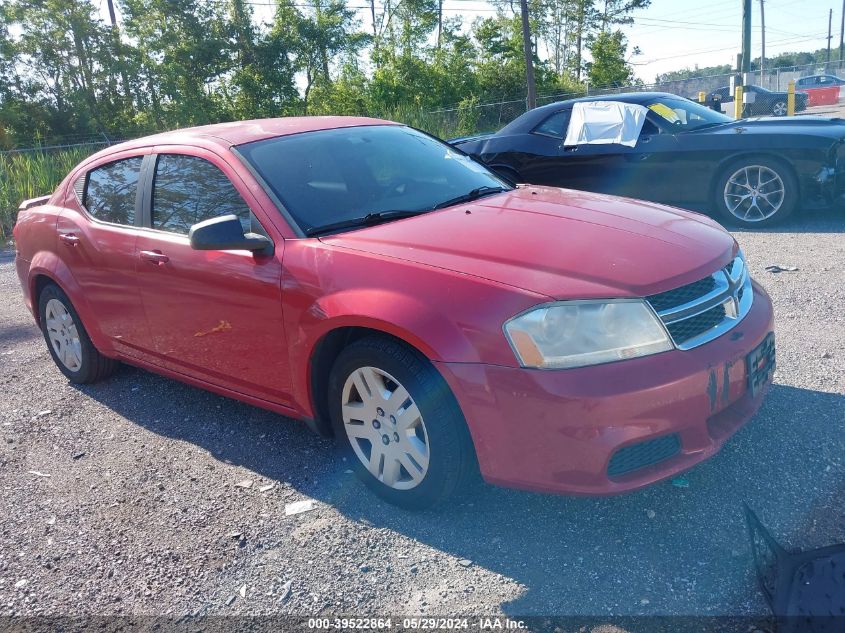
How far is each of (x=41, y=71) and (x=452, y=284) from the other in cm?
3616

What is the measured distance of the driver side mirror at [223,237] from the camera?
125 inches

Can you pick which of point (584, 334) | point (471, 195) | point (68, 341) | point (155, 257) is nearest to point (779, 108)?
point (471, 195)

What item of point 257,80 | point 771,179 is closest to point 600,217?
point 771,179

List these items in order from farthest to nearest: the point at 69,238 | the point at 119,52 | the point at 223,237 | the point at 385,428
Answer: the point at 119,52 < the point at 69,238 < the point at 223,237 < the point at 385,428

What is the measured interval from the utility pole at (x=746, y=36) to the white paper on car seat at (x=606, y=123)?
61.8 feet

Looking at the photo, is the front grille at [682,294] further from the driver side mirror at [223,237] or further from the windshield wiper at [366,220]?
the driver side mirror at [223,237]

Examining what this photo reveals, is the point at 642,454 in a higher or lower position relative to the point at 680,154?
lower

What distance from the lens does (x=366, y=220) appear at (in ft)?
11.1

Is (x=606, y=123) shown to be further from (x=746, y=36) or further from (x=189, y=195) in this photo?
(x=746, y=36)

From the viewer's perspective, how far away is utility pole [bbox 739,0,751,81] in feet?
77.6

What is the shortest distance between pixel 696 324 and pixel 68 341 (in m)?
4.04

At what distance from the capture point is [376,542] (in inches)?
114

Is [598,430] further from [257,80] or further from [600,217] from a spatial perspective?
[257,80]

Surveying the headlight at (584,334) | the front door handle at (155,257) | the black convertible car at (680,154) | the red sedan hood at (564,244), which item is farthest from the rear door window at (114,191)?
the black convertible car at (680,154)
